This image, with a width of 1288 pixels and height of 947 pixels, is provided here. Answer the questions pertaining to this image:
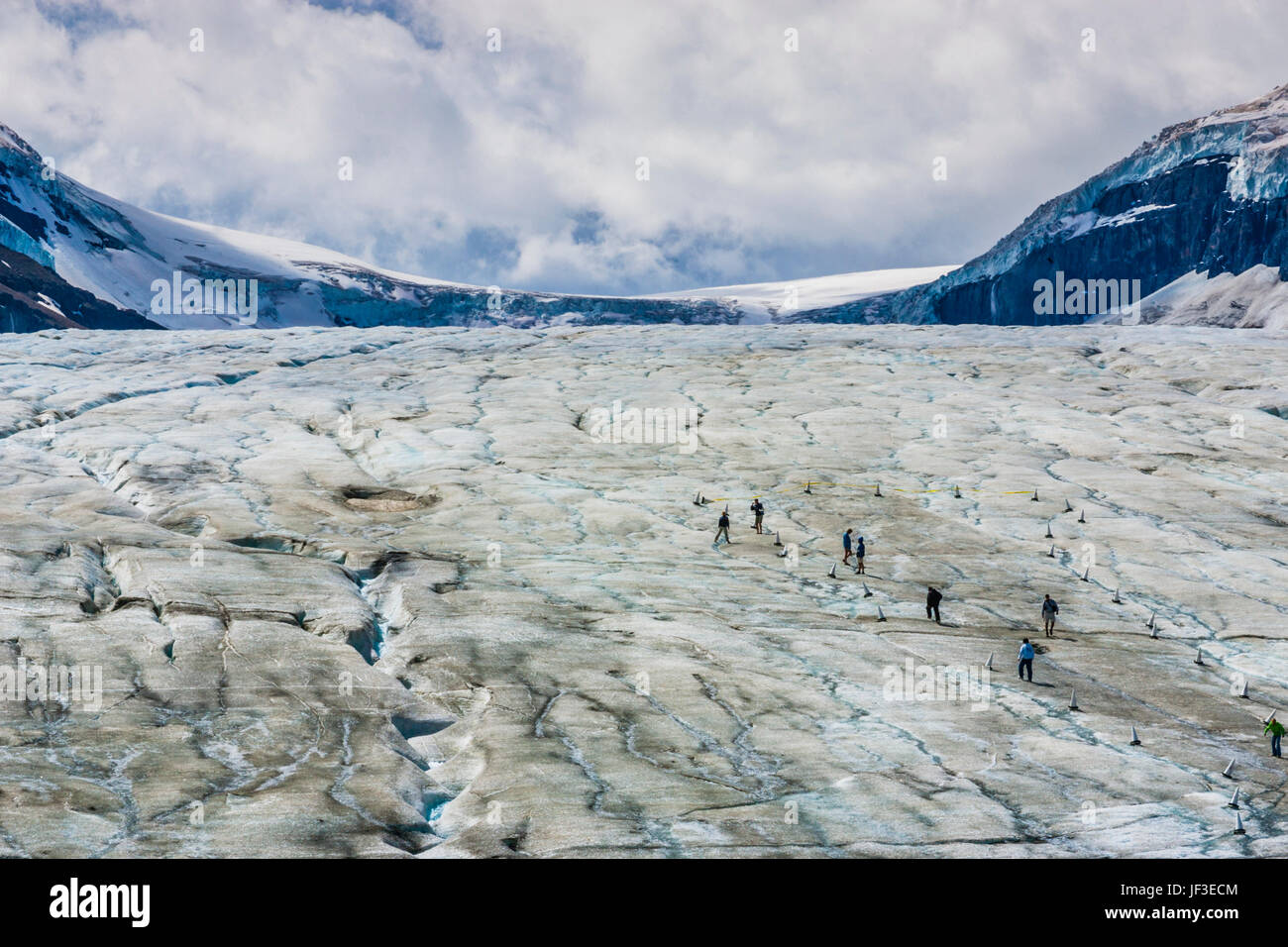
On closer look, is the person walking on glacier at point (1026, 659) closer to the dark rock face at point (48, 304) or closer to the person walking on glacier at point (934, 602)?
the person walking on glacier at point (934, 602)

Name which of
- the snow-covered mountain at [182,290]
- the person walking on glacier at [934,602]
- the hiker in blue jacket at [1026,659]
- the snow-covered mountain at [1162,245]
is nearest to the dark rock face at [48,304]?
the snow-covered mountain at [182,290]

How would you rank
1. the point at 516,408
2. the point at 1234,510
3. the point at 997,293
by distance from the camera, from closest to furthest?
the point at 1234,510
the point at 516,408
the point at 997,293

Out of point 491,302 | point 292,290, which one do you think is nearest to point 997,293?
point 491,302

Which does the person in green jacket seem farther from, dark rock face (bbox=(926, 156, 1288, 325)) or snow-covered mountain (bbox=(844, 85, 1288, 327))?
dark rock face (bbox=(926, 156, 1288, 325))

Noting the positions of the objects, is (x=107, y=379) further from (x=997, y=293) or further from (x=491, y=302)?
(x=997, y=293)

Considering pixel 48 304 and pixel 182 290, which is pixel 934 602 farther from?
pixel 182 290
